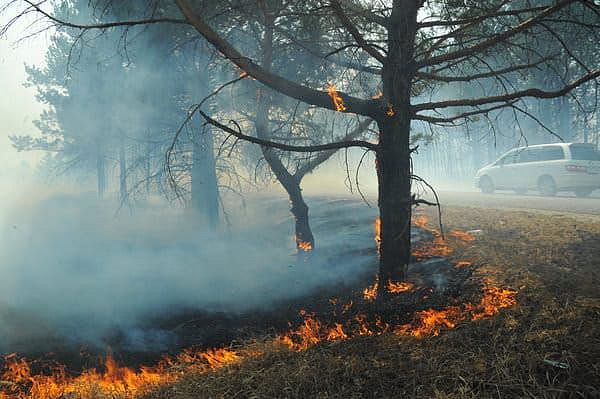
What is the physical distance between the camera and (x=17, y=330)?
235 inches

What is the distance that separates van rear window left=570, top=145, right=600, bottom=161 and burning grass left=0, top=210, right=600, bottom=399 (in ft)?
39.1

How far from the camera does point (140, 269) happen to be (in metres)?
9.72

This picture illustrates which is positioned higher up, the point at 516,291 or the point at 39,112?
the point at 39,112

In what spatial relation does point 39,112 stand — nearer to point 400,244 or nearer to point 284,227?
point 284,227

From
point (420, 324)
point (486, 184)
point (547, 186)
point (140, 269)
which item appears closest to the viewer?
point (420, 324)

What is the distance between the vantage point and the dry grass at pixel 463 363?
8.32ft

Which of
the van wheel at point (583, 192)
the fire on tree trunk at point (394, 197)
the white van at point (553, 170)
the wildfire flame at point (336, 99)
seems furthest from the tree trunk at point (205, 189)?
the van wheel at point (583, 192)

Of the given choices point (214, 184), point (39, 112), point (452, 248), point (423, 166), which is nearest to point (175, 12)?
point (214, 184)

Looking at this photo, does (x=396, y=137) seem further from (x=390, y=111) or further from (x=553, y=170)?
(x=553, y=170)

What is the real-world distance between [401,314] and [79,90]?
21.9 meters

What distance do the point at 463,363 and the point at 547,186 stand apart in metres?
15.7

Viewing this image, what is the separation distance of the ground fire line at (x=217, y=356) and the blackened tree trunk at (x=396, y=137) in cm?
68

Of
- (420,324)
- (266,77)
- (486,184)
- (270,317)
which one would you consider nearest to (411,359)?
(420,324)

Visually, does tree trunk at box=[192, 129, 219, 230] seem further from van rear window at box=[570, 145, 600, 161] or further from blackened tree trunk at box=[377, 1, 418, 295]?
van rear window at box=[570, 145, 600, 161]
